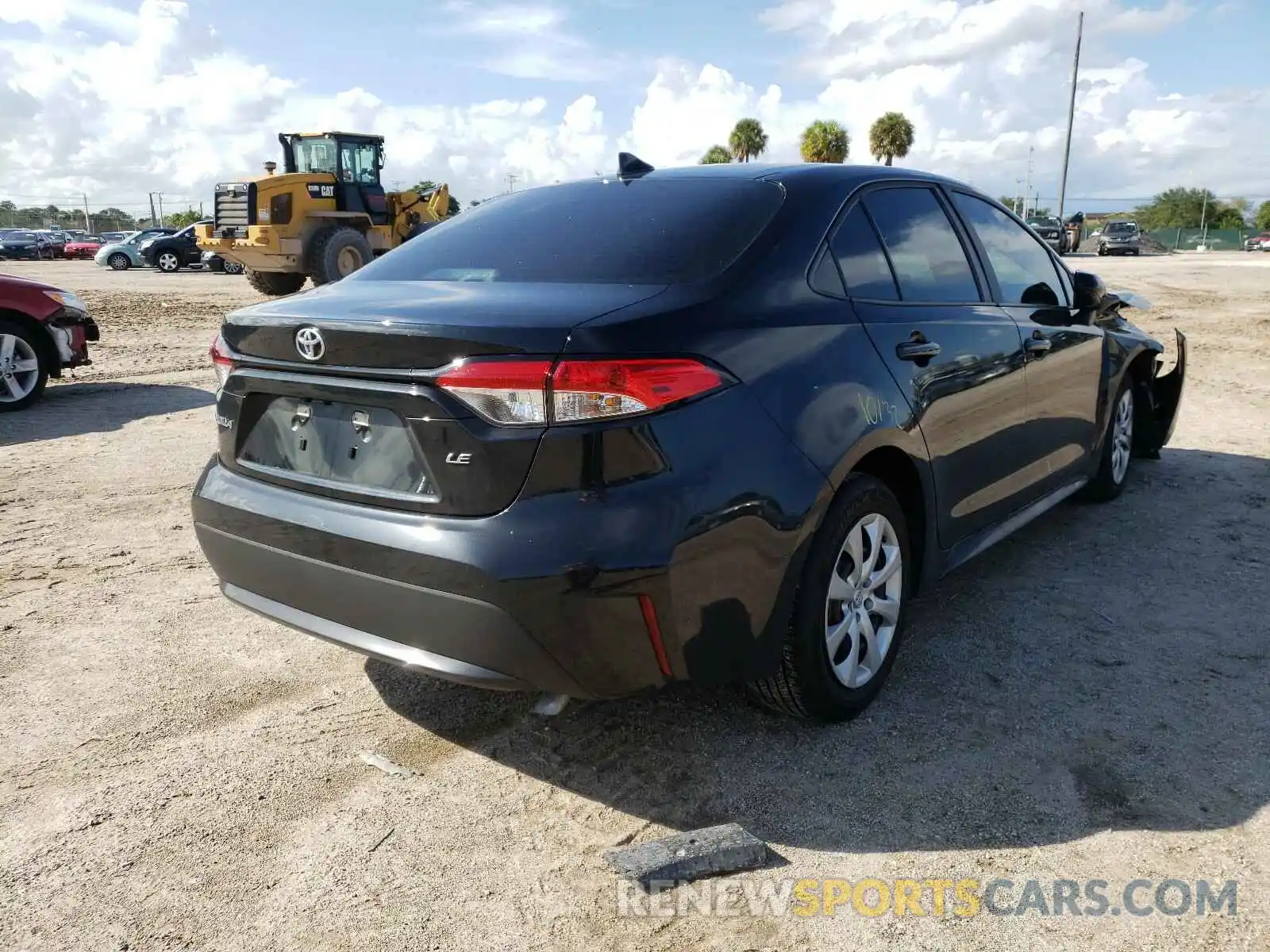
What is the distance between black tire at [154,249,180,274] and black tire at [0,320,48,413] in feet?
90.4

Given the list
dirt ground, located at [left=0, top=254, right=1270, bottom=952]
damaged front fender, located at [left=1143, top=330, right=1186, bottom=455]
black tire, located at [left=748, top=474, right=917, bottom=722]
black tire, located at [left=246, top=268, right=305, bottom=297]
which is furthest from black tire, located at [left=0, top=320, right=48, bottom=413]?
black tire, located at [left=246, top=268, right=305, bottom=297]

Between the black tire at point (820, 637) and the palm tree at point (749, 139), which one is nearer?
the black tire at point (820, 637)

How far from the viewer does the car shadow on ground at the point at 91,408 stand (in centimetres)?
739

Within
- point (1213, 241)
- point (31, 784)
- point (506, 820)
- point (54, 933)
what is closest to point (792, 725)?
point (506, 820)

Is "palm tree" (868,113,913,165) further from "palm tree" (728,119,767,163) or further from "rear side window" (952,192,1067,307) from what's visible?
"rear side window" (952,192,1067,307)

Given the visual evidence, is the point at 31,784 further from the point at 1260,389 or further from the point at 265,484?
the point at 1260,389

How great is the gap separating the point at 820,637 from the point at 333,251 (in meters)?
16.5

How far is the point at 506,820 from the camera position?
8.68 ft

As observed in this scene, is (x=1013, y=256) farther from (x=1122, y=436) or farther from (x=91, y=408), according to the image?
(x=91, y=408)

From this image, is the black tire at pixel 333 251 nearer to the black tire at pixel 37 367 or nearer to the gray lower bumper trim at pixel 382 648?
the black tire at pixel 37 367

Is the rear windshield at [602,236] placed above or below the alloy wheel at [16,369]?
above

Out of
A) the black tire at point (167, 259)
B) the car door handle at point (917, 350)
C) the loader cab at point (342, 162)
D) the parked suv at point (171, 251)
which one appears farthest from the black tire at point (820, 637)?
the black tire at point (167, 259)

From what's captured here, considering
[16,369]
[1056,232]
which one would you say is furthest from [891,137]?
[16,369]

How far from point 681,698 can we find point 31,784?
1.87 m
